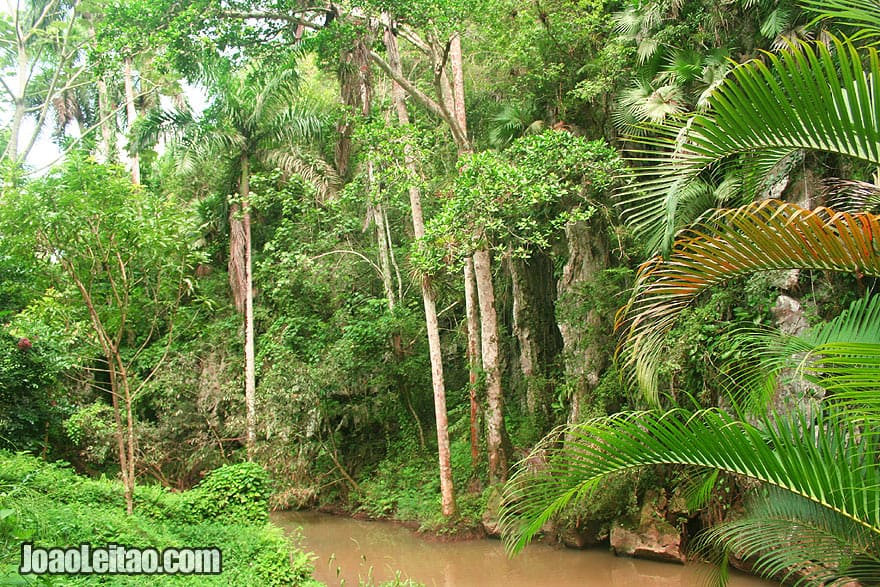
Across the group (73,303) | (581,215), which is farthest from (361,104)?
(73,303)

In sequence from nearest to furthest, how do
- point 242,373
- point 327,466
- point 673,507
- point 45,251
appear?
point 45,251
point 673,507
point 327,466
point 242,373

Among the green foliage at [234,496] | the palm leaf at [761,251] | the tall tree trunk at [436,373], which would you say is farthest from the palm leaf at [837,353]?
the tall tree trunk at [436,373]

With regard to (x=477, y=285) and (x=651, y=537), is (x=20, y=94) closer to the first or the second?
(x=477, y=285)

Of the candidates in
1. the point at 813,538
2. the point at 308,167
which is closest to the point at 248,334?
the point at 308,167

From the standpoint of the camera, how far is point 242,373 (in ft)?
51.0

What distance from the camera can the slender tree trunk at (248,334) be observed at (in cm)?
1389

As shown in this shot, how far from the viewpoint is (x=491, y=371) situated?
37.1ft

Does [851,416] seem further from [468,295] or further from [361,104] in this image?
[361,104]

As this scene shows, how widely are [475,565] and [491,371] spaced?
327 cm

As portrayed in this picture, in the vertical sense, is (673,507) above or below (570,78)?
below

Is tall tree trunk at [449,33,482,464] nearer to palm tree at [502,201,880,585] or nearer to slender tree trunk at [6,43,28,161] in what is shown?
palm tree at [502,201,880,585]

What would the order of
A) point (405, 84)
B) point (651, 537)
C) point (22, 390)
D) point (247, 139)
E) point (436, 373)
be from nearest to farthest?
point (651, 537) → point (22, 390) → point (405, 84) → point (436, 373) → point (247, 139)

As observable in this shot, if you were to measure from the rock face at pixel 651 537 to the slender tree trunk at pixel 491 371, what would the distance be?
2579mm

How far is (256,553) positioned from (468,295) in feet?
20.7
